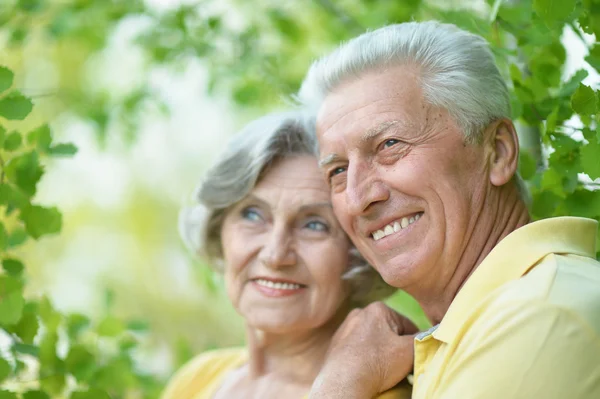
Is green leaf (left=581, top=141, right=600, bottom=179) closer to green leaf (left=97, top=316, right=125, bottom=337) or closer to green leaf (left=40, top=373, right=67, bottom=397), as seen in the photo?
green leaf (left=40, top=373, right=67, bottom=397)

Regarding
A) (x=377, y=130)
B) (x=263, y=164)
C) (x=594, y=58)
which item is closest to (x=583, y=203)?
(x=594, y=58)

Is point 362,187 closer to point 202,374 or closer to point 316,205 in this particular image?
point 316,205

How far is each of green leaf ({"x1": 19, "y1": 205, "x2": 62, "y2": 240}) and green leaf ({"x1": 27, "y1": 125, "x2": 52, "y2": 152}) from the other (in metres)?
0.18

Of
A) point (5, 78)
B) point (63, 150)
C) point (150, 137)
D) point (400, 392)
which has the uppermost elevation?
point (5, 78)

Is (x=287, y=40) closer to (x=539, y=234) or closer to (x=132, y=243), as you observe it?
(x=539, y=234)

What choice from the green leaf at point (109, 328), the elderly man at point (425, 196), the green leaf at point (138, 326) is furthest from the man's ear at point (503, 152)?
the green leaf at point (138, 326)

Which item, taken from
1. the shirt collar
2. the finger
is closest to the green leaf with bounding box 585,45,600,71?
the shirt collar

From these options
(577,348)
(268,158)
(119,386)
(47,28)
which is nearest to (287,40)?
(47,28)

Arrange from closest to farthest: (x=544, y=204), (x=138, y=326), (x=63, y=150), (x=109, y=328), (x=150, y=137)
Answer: (x=63, y=150)
(x=544, y=204)
(x=109, y=328)
(x=138, y=326)
(x=150, y=137)

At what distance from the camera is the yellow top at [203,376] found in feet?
10.5

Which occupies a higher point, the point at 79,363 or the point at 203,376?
the point at 79,363

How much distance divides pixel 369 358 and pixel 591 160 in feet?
2.69

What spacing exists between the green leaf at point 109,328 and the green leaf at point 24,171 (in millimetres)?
912

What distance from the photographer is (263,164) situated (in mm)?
2807
